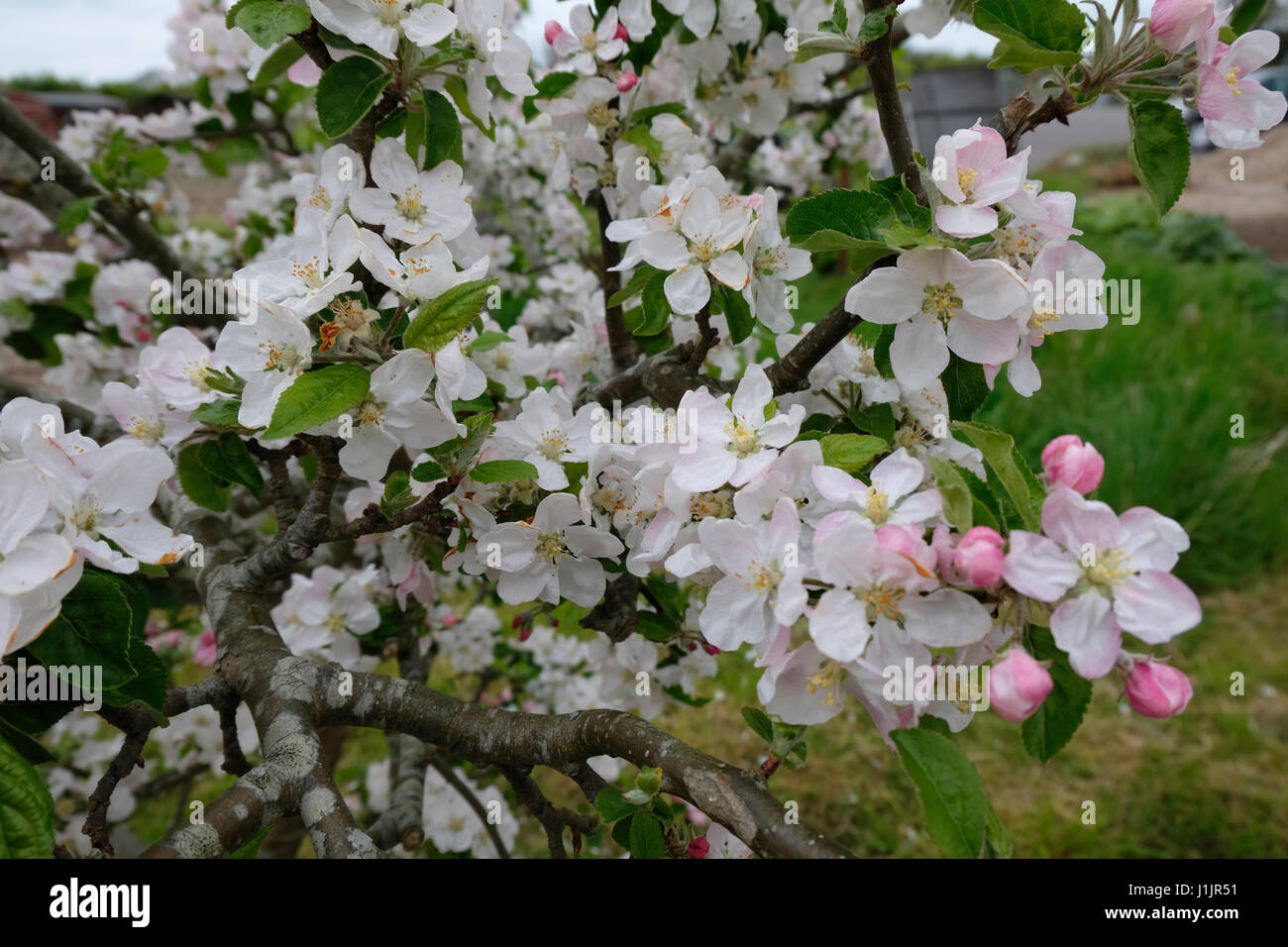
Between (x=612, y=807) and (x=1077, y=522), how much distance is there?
1.87ft

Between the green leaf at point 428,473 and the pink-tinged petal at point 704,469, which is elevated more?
the green leaf at point 428,473

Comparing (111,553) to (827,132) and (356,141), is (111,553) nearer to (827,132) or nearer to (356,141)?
(356,141)

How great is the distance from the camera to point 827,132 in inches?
132

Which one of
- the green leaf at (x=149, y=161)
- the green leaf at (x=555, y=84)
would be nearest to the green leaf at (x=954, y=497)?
the green leaf at (x=555, y=84)

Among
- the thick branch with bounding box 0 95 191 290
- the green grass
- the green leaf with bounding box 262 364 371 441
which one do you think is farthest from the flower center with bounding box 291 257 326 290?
the green grass

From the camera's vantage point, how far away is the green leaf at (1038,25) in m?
0.91

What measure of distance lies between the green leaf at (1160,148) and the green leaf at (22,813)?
3.91 ft

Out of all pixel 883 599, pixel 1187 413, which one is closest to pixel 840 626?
pixel 883 599

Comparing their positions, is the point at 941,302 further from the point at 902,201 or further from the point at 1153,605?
the point at 1153,605

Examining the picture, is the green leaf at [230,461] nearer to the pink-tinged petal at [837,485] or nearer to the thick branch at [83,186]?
the pink-tinged petal at [837,485]

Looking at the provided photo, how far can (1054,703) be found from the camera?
83 centimetres
